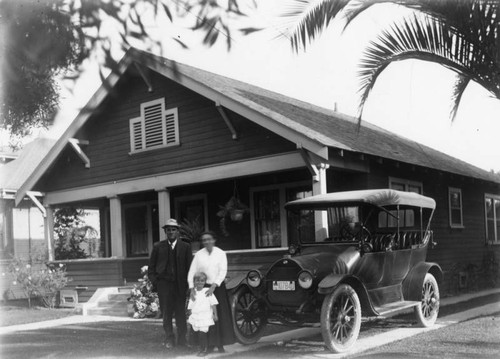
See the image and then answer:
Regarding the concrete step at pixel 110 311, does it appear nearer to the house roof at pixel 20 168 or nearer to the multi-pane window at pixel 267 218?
the multi-pane window at pixel 267 218

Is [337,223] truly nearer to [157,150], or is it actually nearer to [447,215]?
[157,150]

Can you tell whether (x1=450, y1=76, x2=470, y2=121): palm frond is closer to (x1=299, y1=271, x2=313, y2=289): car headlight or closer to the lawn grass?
(x1=299, y1=271, x2=313, y2=289): car headlight

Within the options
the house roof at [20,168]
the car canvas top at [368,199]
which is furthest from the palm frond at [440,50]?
the house roof at [20,168]

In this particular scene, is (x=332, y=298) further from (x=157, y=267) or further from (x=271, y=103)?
(x=271, y=103)

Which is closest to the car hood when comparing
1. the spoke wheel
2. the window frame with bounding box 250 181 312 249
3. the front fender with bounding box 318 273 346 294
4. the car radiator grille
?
the car radiator grille

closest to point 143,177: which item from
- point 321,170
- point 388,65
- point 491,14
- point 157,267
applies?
point 321,170

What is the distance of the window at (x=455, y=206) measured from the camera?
1702 cm

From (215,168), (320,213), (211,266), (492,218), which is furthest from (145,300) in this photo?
(492,218)

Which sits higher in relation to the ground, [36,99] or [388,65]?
[388,65]

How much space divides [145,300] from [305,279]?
5.67 meters

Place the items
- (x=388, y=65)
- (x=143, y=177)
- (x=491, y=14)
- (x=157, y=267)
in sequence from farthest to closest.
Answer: (x=143, y=177), (x=157, y=267), (x=388, y=65), (x=491, y=14)

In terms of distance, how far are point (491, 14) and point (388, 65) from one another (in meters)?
1.36

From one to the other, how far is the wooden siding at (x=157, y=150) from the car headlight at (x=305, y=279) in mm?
4709

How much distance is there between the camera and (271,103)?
15.2 m
